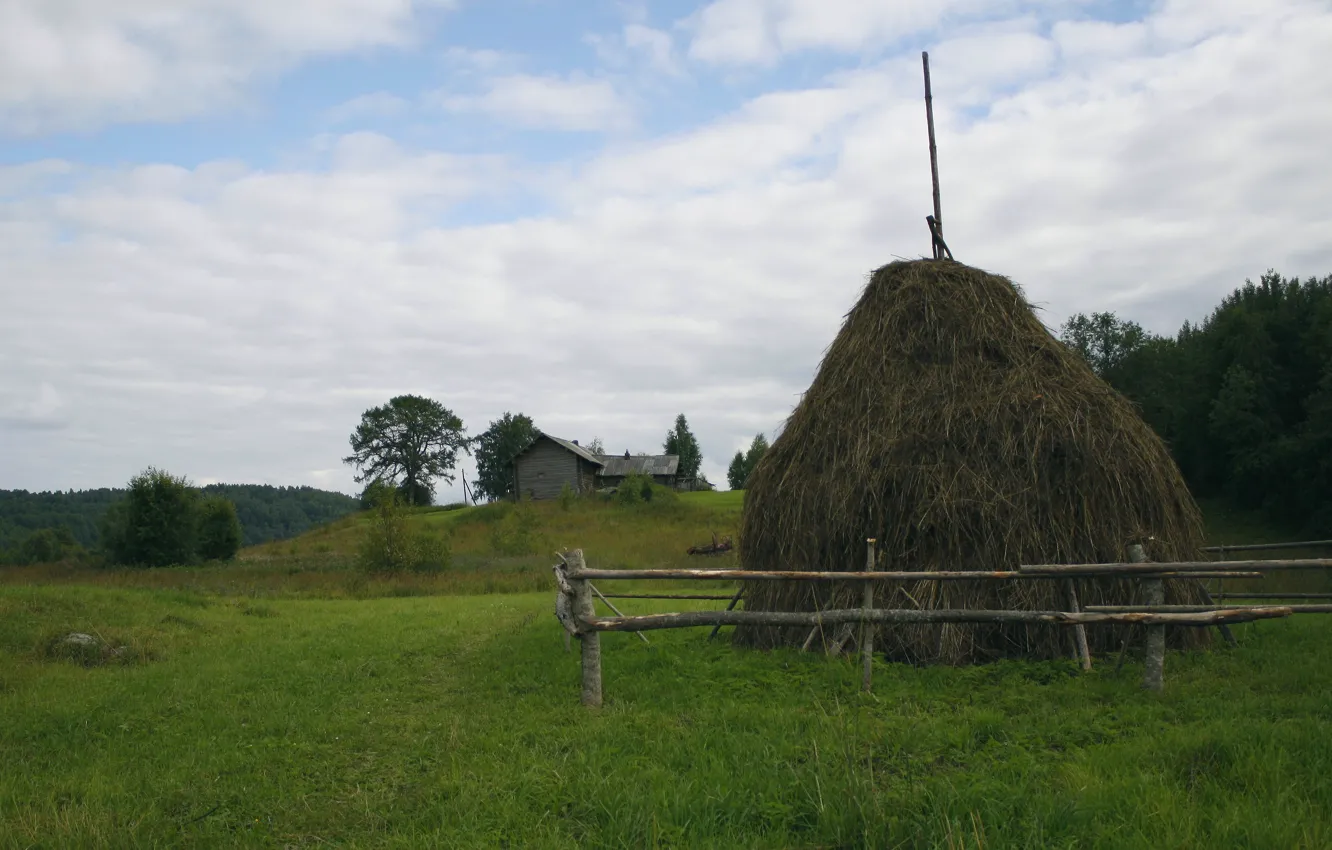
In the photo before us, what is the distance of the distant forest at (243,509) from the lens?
9634cm

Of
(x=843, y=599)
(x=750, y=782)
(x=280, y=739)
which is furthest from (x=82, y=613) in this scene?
(x=750, y=782)

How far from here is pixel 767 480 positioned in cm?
1127

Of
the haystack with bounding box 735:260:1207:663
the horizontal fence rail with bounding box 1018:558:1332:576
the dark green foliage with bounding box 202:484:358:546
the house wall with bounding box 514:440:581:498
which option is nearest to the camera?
the horizontal fence rail with bounding box 1018:558:1332:576

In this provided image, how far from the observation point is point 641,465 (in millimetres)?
66375

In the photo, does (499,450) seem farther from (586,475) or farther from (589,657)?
(589,657)

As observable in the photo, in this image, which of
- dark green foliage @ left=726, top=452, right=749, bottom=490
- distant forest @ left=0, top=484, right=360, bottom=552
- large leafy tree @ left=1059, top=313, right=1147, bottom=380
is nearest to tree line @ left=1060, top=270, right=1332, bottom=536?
large leafy tree @ left=1059, top=313, right=1147, bottom=380

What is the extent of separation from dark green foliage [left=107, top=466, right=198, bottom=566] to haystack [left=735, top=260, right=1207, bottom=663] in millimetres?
30087

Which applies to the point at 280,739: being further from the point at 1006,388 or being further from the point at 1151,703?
the point at 1006,388

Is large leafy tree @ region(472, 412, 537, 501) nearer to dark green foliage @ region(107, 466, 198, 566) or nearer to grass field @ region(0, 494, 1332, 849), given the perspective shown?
dark green foliage @ region(107, 466, 198, 566)

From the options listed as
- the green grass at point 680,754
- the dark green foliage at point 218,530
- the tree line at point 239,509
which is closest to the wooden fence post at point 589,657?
the green grass at point 680,754

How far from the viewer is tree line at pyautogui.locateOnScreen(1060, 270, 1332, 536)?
101 feet

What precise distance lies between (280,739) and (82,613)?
9.62 metres

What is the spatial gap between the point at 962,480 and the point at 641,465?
187 ft

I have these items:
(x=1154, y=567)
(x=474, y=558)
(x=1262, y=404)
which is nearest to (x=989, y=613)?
(x=1154, y=567)
